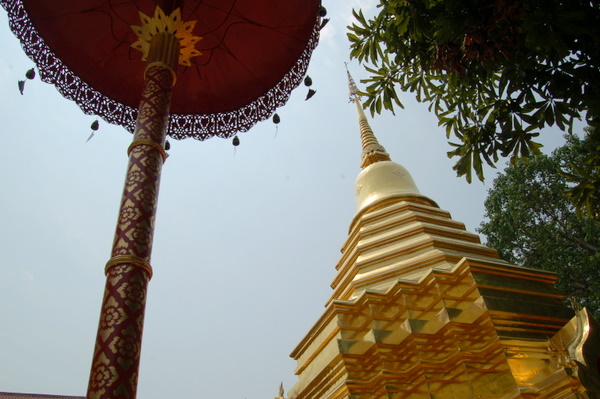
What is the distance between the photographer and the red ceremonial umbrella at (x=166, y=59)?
3.64 m

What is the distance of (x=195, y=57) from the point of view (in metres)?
4.98

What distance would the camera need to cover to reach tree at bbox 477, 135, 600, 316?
11.1 meters

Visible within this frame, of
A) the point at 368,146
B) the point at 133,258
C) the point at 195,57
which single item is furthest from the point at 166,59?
the point at 368,146

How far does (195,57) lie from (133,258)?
115 inches

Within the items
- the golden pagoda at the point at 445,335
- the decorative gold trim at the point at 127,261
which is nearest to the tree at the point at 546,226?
the golden pagoda at the point at 445,335

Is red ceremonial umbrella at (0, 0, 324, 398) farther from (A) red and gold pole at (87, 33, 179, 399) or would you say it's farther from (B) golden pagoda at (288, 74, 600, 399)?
(B) golden pagoda at (288, 74, 600, 399)

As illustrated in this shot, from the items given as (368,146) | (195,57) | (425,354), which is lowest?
(425,354)

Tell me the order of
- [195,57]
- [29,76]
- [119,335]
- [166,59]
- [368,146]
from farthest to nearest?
1. [368,146]
2. [195,57]
3. [29,76]
4. [166,59]
5. [119,335]

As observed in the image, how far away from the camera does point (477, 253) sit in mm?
7828

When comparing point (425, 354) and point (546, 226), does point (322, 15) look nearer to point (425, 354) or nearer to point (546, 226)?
point (425, 354)

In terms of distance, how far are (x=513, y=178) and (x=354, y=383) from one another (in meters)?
9.43

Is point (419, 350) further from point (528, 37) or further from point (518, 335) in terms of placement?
point (528, 37)

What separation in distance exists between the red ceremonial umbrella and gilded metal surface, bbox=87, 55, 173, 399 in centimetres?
1

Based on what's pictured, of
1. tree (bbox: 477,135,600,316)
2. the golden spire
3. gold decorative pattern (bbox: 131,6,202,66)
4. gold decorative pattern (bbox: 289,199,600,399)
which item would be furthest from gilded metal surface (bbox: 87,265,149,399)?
tree (bbox: 477,135,600,316)
